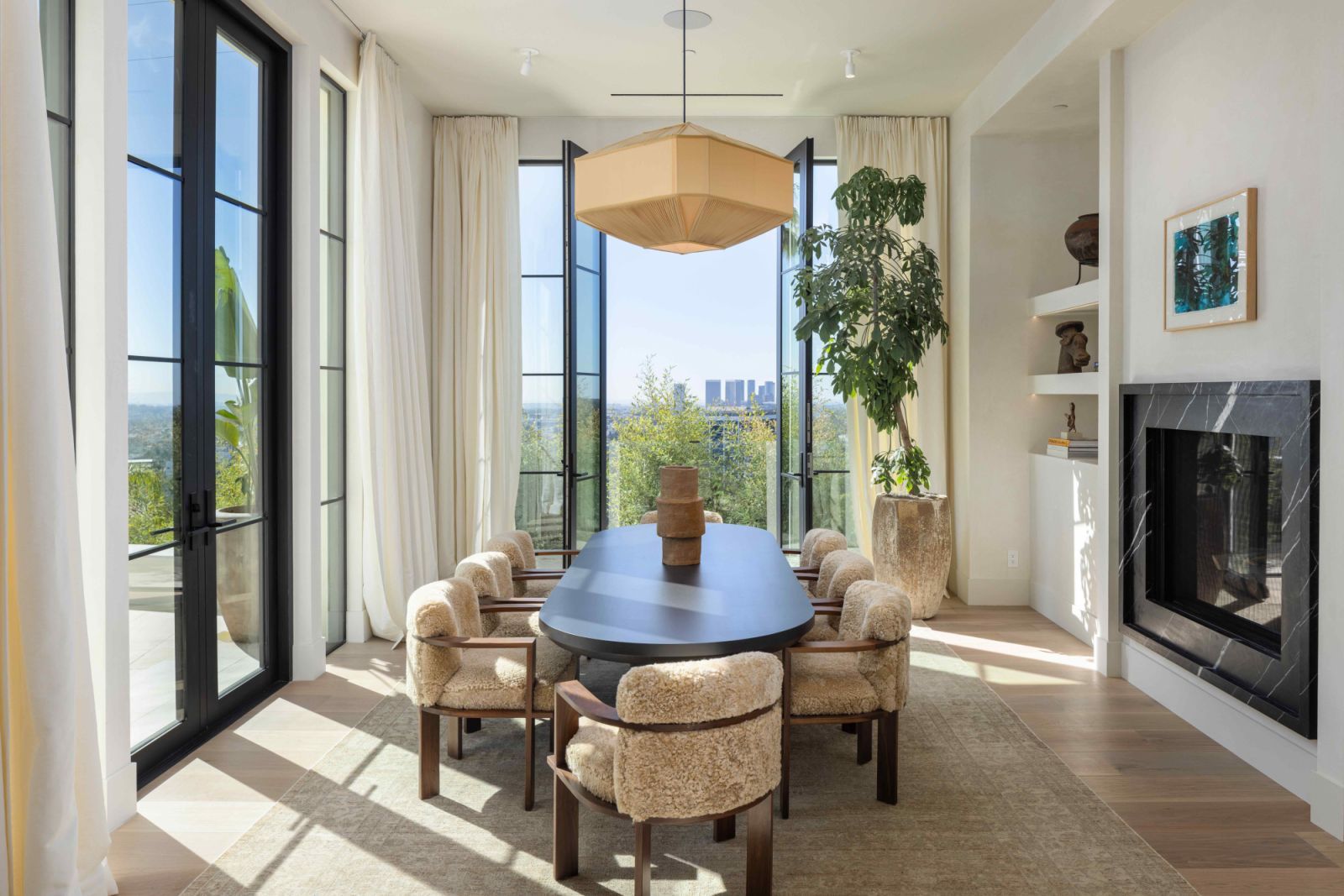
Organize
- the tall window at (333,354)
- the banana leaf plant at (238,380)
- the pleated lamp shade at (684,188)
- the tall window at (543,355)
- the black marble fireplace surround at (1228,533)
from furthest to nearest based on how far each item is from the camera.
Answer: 1. the tall window at (543,355)
2. the tall window at (333,354)
3. the banana leaf plant at (238,380)
4. the pleated lamp shade at (684,188)
5. the black marble fireplace surround at (1228,533)

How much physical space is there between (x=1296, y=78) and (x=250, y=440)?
4416 mm

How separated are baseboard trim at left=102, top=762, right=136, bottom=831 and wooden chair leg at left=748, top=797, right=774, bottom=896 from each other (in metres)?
2.01

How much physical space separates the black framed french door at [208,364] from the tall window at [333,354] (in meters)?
0.52

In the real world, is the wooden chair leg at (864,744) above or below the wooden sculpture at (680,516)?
below

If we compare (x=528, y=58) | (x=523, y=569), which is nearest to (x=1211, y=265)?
(x=523, y=569)

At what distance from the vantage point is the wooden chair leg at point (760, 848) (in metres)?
2.32

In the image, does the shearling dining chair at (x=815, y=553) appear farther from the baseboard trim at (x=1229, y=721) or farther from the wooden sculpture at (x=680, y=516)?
the baseboard trim at (x=1229, y=721)

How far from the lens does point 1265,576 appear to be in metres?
3.29

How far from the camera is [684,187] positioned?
3229 millimetres

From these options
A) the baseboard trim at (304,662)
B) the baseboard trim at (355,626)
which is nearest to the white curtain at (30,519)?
the baseboard trim at (304,662)

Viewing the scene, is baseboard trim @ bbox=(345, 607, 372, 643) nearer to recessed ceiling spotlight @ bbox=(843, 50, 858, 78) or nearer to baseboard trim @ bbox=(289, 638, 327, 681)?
baseboard trim @ bbox=(289, 638, 327, 681)

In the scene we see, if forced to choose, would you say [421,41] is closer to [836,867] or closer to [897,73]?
[897,73]

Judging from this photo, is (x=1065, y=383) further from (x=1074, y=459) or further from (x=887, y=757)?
(x=887, y=757)

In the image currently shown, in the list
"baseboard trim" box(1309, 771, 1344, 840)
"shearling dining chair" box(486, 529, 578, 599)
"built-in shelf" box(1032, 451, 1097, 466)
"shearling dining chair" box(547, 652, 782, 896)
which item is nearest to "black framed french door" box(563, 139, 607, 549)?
"shearling dining chair" box(486, 529, 578, 599)
